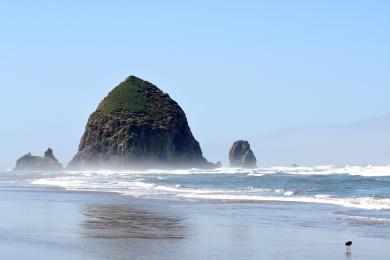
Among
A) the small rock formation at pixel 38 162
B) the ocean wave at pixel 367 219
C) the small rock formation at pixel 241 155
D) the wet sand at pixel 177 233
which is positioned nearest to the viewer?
the wet sand at pixel 177 233

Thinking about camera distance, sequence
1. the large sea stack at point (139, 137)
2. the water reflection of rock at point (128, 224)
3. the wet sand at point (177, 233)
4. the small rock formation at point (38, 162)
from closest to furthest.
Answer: the wet sand at point (177, 233), the water reflection of rock at point (128, 224), the large sea stack at point (139, 137), the small rock formation at point (38, 162)

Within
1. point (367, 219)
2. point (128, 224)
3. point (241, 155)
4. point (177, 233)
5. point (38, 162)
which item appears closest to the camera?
point (177, 233)

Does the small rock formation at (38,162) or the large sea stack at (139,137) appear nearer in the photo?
the large sea stack at (139,137)

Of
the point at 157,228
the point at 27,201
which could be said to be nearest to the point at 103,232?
the point at 157,228

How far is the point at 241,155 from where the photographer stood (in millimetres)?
132500

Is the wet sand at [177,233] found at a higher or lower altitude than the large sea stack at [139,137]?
lower

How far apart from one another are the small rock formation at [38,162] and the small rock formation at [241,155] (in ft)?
105

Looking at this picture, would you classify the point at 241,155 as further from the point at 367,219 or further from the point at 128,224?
the point at 128,224

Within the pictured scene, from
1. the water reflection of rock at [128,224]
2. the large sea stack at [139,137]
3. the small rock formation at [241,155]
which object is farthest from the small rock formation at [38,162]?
the water reflection of rock at [128,224]

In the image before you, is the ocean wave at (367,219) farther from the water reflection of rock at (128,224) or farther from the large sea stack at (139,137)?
the large sea stack at (139,137)

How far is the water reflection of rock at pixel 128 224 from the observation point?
68.4 ft

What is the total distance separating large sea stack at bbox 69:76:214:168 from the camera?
391 ft

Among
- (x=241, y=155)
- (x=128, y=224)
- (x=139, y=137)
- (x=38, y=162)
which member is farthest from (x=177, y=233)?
(x=38, y=162)

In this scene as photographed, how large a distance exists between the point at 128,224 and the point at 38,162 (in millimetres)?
116208
